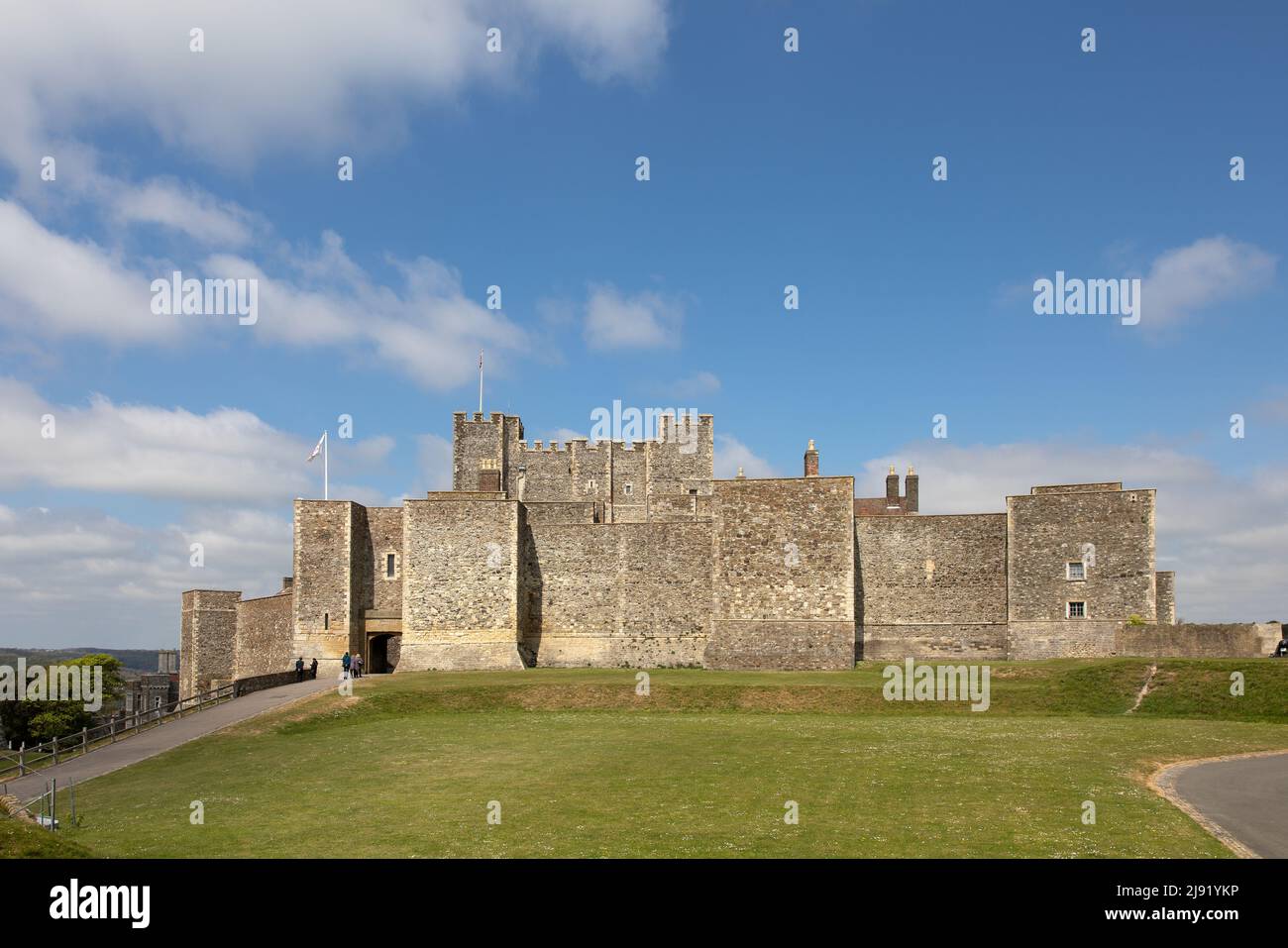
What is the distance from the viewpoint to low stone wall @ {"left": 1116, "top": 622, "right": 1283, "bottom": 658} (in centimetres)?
3775

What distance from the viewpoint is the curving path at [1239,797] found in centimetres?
1421

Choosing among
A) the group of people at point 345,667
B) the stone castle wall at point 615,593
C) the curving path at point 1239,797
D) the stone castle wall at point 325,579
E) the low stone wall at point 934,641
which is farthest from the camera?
the stone castle wall at point 615,593

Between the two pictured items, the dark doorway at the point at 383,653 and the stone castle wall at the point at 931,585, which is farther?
the dark doorway at the point at 383,653

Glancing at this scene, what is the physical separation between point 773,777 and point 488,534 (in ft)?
94.3

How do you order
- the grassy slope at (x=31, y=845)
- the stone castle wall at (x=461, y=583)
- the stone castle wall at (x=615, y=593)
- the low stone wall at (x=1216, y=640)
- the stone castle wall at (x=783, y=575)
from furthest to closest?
the stone castle wall at (x=615, y=593) < the stone castle wall at (x=461, y=583) < the stone castle wall at (x=783, y=575) < the low stone wall at (x=1216, y=640) < the grassy slope at (x=31, y=845)

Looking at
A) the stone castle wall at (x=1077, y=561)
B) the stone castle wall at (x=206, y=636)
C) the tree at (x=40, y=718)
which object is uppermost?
the stone castle wall at (x=1077, y=561)

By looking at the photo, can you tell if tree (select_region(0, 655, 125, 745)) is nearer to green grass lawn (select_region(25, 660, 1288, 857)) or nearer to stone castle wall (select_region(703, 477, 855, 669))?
green grass lawn (select_region(25, 660, 1288, 857))

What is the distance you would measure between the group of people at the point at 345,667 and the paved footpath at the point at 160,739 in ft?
2.95

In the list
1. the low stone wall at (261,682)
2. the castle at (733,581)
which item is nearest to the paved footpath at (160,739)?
the low stone wall at (261,682)

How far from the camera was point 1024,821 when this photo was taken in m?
14.9

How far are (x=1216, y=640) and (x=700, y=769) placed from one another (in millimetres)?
28283

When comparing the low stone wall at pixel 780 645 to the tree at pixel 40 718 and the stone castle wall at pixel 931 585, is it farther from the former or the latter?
the tree at pixel 40 718

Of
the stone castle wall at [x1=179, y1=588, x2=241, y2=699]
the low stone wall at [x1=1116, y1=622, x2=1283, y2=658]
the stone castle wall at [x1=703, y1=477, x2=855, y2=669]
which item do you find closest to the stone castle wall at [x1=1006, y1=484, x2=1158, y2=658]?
the low stone wall at [x1=1116, y1=622, x2=1283, y2=658]
